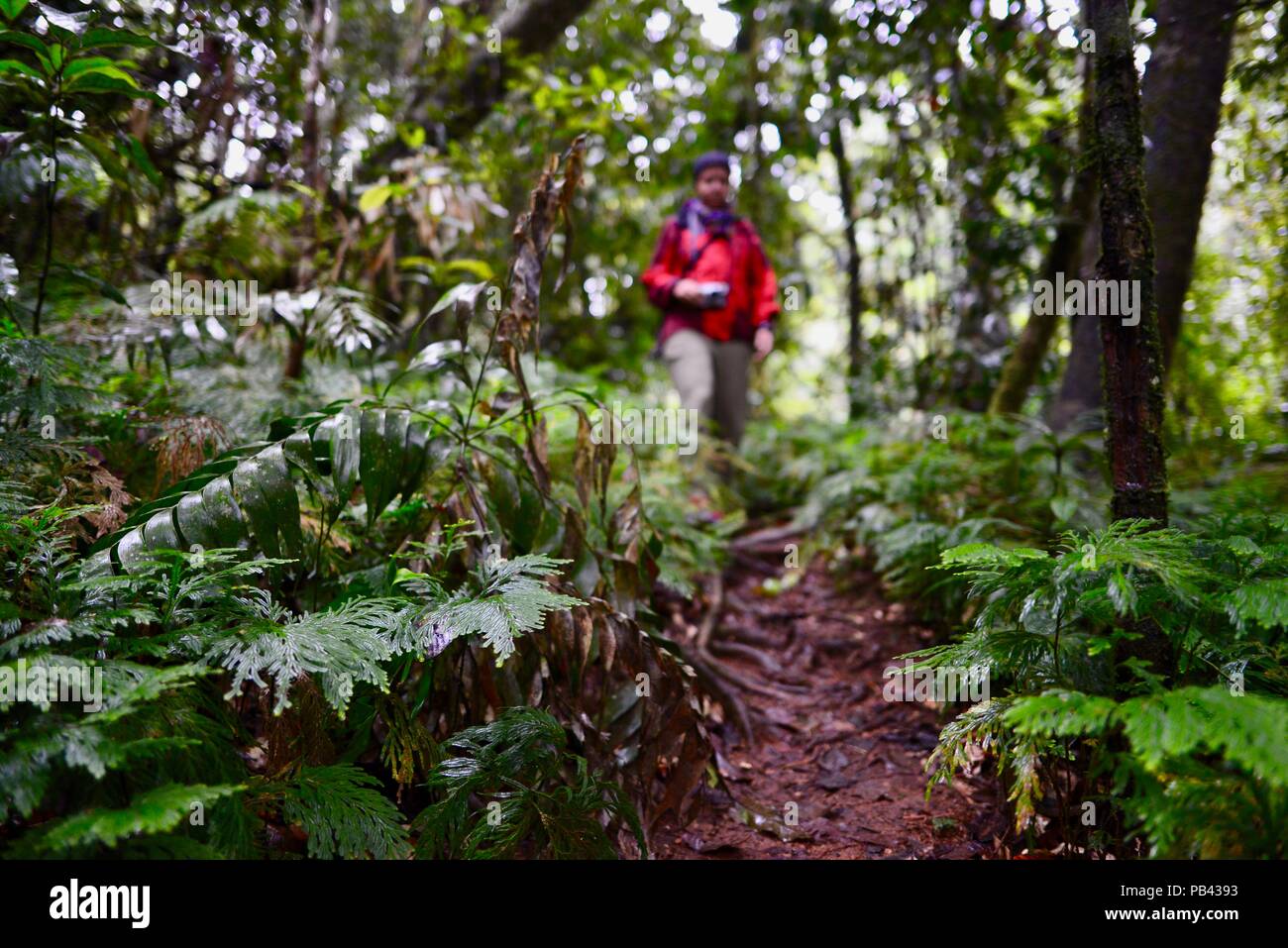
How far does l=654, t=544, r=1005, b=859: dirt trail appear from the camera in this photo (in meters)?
2.34

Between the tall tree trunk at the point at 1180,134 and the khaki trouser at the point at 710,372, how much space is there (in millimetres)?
2564

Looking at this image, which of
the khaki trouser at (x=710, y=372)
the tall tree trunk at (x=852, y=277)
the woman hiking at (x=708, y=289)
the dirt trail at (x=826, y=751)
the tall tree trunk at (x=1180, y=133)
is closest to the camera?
the dirt trail at (x=826, y=751)

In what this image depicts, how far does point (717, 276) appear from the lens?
5.18 metres

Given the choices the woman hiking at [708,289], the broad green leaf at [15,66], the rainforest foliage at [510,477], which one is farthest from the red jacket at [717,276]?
the broad green leaf at [15,66]

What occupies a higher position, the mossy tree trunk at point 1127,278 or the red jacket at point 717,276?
the red jacket at point 717,276

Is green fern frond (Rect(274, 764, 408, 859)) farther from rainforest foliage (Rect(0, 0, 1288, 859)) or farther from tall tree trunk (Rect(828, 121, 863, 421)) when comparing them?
tall tree trunk (Rect(828, 121, 863, 421))

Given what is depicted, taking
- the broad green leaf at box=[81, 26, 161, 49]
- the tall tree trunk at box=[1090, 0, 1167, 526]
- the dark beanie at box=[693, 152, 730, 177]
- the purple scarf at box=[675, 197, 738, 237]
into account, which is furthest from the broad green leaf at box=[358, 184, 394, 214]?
the tall tree trunk at box=[1090, 0, 1167, 526]

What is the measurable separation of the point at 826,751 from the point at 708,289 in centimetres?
314

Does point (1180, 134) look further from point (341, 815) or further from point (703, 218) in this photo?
point (341, 815)

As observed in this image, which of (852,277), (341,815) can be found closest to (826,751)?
(341,815)

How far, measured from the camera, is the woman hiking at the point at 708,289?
512 centimetres

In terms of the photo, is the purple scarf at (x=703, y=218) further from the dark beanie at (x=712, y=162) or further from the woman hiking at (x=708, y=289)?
the dark beanie at (x=712, y=162)
